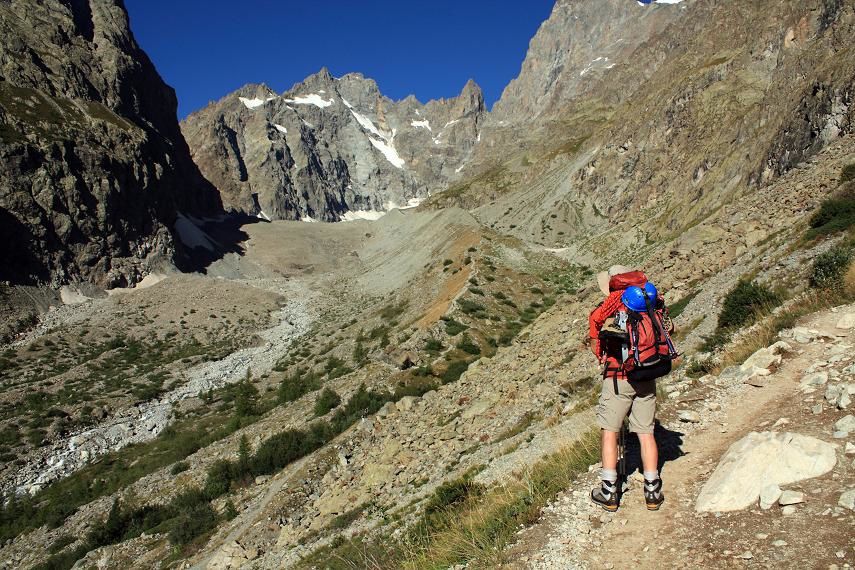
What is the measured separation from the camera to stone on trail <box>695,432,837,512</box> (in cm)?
478

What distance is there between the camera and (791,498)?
4488 millimetres

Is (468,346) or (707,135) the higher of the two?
(707,135)

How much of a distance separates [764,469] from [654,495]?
108 cm

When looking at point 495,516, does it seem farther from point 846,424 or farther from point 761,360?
point 761,360

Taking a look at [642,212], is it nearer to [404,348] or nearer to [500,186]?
[404,348]

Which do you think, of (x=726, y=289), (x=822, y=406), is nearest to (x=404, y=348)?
(x=726, y=289)

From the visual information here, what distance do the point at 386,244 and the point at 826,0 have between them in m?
84.2

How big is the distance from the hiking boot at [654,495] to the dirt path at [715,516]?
0.27 feet

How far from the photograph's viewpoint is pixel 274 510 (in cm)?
1541

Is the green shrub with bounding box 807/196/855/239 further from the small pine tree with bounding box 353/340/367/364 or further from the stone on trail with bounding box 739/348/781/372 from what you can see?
the small pine tree with bounding box 353/340/367/364

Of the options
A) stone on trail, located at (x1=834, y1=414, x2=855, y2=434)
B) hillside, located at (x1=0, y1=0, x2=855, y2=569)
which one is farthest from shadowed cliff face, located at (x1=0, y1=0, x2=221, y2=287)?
stone on trail, located at (x1=834, y1=414, x2=855, y2=434)

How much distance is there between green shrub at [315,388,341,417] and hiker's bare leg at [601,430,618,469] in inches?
720

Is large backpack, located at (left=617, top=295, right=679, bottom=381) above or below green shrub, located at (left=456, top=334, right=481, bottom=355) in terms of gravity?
above

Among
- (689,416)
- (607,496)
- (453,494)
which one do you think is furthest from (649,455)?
(453,494)
